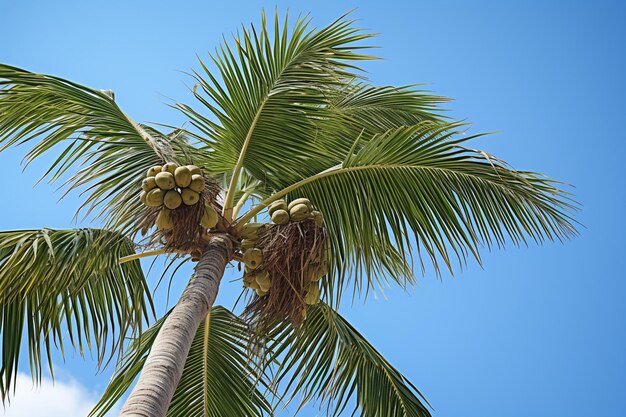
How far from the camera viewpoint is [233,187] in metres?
5.11

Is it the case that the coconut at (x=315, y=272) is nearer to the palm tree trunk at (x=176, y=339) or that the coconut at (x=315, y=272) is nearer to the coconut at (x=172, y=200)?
the palm tree trunk at (x=176, y=339)

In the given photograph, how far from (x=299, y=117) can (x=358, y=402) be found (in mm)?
2176

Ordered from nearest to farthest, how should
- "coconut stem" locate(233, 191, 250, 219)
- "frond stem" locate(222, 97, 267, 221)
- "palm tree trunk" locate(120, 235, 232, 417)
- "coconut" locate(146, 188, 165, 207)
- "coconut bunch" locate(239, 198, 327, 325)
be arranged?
"palm tree trunk" locate(120, 235, 232, 417) < "coconut" locate(146, 188, 165, 207) < "coconut bunch" locate(239, 198, 327, 325) < "frond stem" locate(222, 97, 267, 221) < "coconut stem" locate(233, 191, 250, 219)

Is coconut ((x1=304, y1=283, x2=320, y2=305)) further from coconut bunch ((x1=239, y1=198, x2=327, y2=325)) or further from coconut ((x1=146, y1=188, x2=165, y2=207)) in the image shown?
Result: coconut ((x1=146, y1=188, x2=165, y2=207))

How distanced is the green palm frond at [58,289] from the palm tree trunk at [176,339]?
611 millimetres

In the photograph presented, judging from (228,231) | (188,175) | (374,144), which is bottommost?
(228,231)

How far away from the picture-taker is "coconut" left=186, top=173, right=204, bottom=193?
4641 millimetres

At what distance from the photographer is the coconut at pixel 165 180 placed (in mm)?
4629

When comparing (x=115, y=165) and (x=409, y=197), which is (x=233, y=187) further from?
(x=409, y=197)

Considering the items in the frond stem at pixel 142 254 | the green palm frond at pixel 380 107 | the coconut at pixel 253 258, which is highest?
the green palm frond at pixel 380 107

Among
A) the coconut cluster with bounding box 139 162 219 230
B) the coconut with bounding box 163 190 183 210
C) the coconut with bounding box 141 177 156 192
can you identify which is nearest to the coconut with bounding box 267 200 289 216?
the coconut cluster with bounding box 139 162 219 230

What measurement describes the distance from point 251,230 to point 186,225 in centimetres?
47

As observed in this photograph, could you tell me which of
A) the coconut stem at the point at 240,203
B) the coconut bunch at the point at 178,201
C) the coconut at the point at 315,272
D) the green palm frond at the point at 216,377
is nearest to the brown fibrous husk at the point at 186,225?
the coconut bunch at the point at 178,201

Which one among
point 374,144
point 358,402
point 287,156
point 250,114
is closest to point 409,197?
point 374,144
